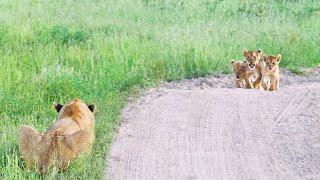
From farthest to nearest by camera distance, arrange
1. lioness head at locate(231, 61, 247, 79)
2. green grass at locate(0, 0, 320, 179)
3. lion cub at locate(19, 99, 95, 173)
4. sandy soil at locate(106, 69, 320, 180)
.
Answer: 1. lioness head at locate(231, 61, 247, 79)
2. green grass at locate(0, 0, 320, 179)
3. sandy soil at locate(106, 69, 320, 180)
4. lion cub at locate(19, 99, 95, 173)

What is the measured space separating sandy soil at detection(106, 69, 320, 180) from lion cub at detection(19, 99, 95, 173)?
1.25 feet

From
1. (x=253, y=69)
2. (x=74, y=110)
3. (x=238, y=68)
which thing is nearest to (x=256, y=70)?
(x=253, y=69)

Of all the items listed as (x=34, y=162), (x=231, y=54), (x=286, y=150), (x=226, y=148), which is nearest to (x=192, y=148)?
(x=226, y=148)

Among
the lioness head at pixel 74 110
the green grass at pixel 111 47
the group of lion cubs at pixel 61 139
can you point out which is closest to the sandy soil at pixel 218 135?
the green grass at pixel 111 47

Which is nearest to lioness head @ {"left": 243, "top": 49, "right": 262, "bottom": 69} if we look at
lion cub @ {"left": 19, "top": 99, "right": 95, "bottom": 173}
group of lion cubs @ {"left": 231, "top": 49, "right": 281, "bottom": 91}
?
group of lion cubs @ {"left": 231, "top": 49, "right": 281, "bottom": 91}

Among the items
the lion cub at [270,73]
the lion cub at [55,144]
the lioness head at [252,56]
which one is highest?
the lion cub at [55,144]

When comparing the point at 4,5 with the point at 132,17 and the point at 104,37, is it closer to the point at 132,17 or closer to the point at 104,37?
the point at 132,17

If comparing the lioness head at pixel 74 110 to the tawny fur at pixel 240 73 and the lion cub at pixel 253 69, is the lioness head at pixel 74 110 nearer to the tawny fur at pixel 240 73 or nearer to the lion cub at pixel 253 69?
the tawny fur at pixel 240 73

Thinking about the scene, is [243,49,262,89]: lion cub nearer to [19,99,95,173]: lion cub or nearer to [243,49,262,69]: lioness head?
[243,49,262,69]: lioness head

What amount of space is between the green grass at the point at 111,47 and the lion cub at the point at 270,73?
2.72 feet

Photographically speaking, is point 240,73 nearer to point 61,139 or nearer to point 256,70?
point 256,70

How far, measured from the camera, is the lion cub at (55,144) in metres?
7.42

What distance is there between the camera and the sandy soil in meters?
7.90

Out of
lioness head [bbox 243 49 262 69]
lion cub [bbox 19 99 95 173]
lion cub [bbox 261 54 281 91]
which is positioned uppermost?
lion cub [bbox 19 99 95 173]
